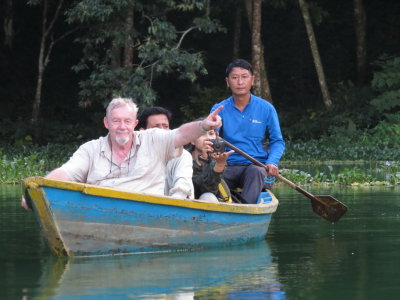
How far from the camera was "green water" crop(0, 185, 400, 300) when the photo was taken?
6121 mm

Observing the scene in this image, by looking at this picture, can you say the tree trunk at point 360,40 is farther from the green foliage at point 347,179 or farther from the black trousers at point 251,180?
the black trousers at point 251,180

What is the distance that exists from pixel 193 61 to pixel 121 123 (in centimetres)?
1627

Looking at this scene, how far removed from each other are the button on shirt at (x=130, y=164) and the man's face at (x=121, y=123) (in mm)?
163

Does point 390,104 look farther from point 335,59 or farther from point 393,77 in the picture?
point 335,59

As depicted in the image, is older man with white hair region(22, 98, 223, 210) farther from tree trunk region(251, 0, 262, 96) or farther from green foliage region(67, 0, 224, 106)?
tree trunk region(251, 0, 262, 96)

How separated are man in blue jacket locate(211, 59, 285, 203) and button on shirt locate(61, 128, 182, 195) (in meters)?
1.72

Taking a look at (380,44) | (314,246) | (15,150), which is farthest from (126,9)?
(314,246)

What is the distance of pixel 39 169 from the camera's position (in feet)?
61.1

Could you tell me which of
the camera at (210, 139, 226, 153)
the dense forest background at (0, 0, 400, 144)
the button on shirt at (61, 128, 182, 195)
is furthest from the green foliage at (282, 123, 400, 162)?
the button on shirt at (61, 128, 182, 195)

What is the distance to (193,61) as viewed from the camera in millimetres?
23844

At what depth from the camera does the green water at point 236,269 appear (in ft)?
20.1

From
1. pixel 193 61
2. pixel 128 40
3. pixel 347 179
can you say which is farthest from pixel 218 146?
pixel 128 40

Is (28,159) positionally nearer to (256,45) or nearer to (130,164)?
(256,45)

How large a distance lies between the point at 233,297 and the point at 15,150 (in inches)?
746
